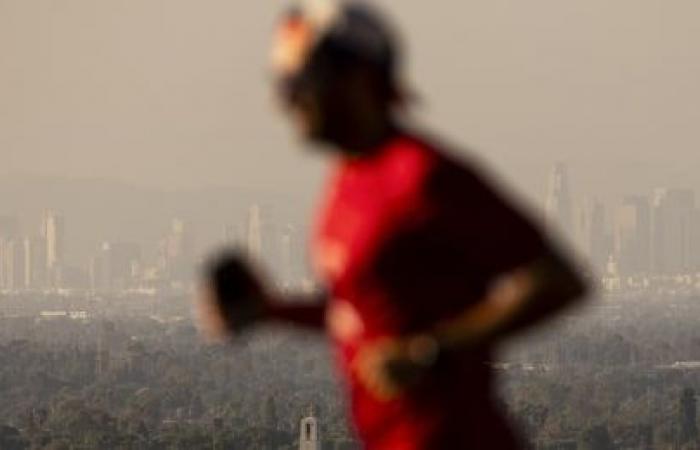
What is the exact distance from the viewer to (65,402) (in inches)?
6501

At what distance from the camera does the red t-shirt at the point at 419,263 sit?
539 centimetres

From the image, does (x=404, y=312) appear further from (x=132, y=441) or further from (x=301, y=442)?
(x=132, y=441)

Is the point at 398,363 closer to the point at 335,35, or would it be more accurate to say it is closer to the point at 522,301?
the point at 522,301

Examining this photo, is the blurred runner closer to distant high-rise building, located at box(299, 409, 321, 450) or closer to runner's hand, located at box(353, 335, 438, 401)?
runner's hand, located at box(353, 335, 438, 401)

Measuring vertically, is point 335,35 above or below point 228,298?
above

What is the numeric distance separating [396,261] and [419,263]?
0.05 metres

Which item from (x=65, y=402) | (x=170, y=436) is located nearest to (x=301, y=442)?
(x=170, y=436)

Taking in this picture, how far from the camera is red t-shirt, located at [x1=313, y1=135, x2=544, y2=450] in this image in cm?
539

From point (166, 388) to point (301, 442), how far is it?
184ft

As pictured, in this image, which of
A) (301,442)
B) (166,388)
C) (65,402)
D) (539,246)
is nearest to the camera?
(539,246)

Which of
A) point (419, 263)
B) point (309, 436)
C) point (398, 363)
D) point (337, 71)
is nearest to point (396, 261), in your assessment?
point (419, 263)

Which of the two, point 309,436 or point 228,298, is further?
point 309,436

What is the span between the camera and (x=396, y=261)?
18.0ft

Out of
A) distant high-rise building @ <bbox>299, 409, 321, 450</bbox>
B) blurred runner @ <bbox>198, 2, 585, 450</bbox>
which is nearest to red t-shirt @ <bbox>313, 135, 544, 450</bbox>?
blurred runner @ <bbox>198, 2, 585, 450</bbox>
